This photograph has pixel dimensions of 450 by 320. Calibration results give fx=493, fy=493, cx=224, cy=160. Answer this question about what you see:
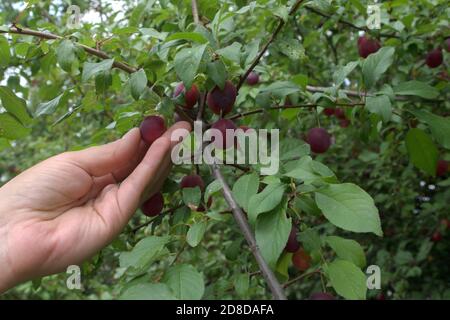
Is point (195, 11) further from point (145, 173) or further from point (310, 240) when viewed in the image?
point (310, 240)

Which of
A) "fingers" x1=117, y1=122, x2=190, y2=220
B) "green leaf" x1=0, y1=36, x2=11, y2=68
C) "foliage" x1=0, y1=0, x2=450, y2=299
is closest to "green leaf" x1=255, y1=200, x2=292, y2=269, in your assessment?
"foliage" x1=0, y1=0, x2=450, y2=299

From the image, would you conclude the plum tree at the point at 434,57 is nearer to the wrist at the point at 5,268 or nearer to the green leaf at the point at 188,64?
the green leaf at the point at 188,64

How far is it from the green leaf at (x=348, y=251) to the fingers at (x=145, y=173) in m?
0.41

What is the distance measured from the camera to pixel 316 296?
102 cm

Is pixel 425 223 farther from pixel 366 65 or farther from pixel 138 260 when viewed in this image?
pixel 138 260

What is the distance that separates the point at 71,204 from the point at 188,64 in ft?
1.60

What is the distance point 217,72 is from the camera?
1.01m

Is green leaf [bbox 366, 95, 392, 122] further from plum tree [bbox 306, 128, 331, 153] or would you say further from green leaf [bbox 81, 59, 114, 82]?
green leaf [bbox 81, 59, 114, 82]

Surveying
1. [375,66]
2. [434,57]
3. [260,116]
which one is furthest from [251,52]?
[434,57]

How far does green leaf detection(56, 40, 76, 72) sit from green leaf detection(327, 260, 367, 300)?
677 mm

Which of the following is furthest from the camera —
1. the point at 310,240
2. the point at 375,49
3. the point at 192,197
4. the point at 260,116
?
the point at 260,116
